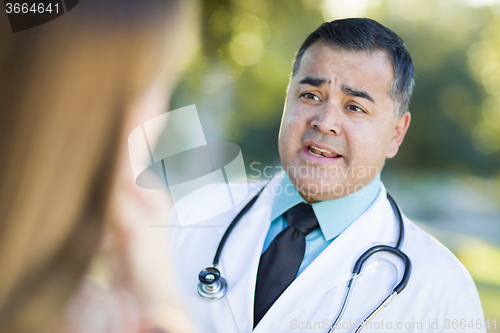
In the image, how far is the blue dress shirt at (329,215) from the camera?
1290 mm

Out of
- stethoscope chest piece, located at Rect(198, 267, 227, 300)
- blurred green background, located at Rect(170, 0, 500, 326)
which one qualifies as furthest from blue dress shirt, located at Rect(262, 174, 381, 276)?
blurred green background, located at Rect(170, 0, 500, 326)

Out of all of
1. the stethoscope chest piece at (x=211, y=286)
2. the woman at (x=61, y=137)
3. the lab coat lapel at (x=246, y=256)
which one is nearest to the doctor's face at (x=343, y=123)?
the lab coat lapel at (x=246, y=256)

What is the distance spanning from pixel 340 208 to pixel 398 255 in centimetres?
27

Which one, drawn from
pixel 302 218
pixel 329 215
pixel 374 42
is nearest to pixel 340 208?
pixel 329 215

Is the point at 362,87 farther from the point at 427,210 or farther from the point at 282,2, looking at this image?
the point at 427,210

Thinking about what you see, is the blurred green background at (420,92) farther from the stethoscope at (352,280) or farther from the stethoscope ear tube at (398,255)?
the stethoscope ear tube at (398,255)

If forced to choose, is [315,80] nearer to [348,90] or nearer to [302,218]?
[348,90]

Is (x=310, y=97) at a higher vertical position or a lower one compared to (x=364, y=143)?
higher

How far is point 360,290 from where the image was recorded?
3.74ft

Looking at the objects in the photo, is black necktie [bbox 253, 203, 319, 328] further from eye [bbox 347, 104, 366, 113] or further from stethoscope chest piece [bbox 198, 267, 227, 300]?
eye [bbox 347, 104, 366, 113]

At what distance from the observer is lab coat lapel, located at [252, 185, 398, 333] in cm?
112

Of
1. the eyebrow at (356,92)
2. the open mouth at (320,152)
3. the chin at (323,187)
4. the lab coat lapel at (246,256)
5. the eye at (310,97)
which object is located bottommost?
the lab coat lapel at (246,256)

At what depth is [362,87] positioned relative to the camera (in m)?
1.30

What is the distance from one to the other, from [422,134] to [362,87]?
1005cm
